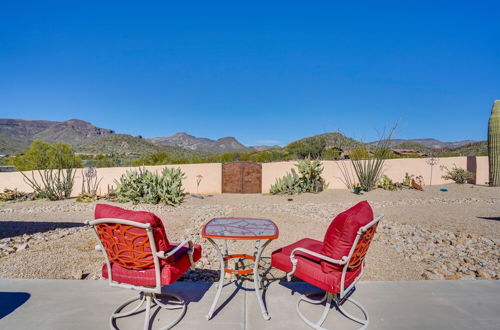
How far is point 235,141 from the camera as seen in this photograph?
77125 mm

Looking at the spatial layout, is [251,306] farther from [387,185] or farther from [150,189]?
[387,185]

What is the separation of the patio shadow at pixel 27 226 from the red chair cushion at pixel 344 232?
6295 millimetres

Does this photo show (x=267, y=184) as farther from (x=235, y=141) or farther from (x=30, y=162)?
(x=235, y=141)

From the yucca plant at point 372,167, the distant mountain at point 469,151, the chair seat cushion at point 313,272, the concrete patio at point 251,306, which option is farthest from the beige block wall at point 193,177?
the distant mountain at point 469,151

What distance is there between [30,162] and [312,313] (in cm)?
1577

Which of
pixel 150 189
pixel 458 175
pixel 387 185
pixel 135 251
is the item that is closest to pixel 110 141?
pixel 150 189

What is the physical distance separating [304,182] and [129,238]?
33.4ft

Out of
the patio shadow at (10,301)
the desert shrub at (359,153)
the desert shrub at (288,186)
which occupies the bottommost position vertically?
the patio shadow at (10,301)

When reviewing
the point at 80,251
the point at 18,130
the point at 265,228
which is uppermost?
the point at 18,130

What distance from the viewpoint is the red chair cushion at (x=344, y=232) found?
2.21 meters

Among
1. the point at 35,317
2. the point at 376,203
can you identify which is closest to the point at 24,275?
the point at 35,317

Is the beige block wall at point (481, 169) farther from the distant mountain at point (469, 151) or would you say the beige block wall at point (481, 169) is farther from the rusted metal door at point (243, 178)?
the rusted metal door at point (243, 178)

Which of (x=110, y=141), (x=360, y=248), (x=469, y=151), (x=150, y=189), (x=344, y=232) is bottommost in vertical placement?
(x=150, y=189)

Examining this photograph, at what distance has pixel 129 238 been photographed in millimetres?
2170
